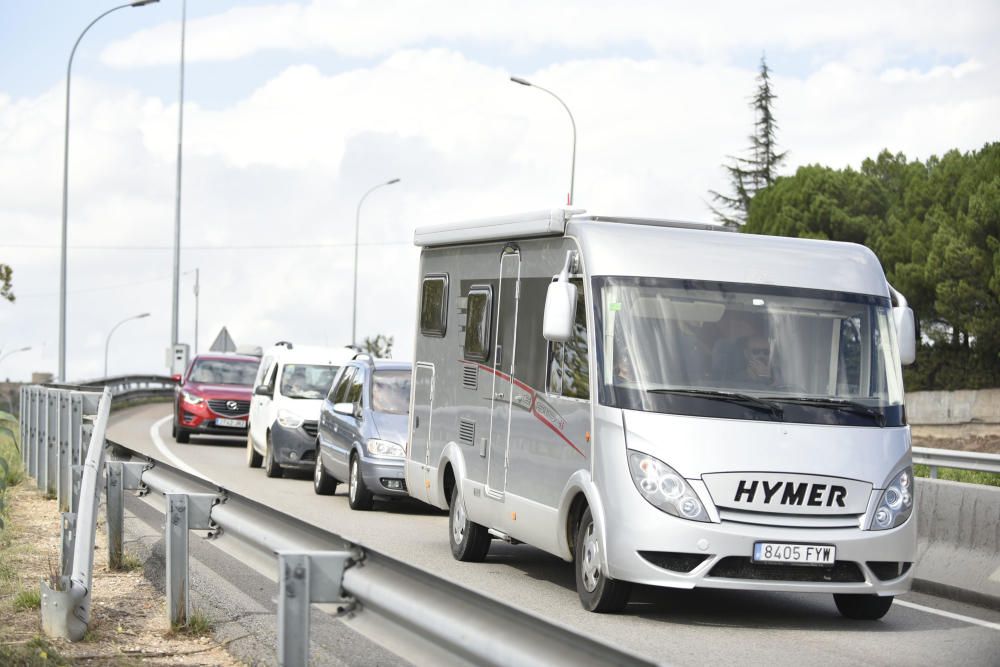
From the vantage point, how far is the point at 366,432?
17719 millimetres

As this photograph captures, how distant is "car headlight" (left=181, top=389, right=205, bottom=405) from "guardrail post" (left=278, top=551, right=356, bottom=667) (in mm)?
25991

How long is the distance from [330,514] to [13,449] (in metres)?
7.85

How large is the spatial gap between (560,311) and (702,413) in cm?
121

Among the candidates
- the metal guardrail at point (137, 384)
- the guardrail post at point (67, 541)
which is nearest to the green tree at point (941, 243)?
the metal guardrail at point (137, 384)

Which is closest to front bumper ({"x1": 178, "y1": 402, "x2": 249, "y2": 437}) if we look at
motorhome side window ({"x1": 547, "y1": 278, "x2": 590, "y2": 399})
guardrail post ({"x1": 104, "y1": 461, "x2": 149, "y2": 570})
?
guardrail post ({"x1": 104, "y1": 461, "x2": 149, "y2": 570})

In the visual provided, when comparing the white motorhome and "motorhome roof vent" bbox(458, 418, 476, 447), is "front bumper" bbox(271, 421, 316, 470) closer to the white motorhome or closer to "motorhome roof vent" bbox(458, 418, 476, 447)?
"motorhome roof vent" bbox(458, 418, 476, 447)

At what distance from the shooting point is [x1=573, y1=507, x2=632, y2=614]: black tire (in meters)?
9.90

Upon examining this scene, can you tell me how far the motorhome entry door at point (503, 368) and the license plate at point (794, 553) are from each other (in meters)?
2.86

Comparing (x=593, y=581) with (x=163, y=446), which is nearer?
(x=593, y=581)

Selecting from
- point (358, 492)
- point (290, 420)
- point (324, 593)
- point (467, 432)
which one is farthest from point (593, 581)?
point (290, 420)

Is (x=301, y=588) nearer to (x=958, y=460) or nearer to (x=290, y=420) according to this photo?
(x=958, y=460)

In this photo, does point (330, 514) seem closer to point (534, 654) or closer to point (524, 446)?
point (524, 446)

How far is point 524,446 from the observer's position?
37.7 ft

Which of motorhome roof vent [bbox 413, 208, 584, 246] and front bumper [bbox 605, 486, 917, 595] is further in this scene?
motorhome roof vent [bbox 413, 208, 584, 246]
